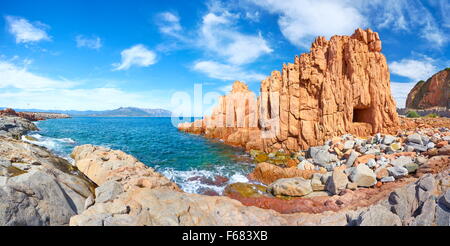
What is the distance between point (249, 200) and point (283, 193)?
3.16 meters

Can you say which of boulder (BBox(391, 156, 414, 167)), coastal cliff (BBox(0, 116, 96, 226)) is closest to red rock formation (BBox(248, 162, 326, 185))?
boulder (BBox(391, 156, 414, 167))

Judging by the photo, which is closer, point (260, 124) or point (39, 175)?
point (39, 175)

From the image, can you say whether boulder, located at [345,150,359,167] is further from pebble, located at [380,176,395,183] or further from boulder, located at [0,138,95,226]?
boulder, located at [0,138,95,226]

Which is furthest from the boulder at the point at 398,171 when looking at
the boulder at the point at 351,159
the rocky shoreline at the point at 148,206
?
the rocky shoreline at the point at 148,206

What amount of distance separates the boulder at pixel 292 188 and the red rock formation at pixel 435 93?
76.0 meters

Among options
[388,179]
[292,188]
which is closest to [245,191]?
[292,188]

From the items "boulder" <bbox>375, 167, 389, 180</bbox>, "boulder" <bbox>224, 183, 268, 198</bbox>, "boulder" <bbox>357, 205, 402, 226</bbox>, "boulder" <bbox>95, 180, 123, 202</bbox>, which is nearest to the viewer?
"boulder" <bbox>357, 205, 402, 226</bbox>

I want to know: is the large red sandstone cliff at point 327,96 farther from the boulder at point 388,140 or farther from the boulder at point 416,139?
the boulder at point 416,139

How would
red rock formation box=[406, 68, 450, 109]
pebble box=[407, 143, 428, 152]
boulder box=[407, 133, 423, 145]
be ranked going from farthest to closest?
1. red rock formation box=[406, 68, 450, 109]
2. boulder box=[407, 133, 423, 145]
3. pebble box=[407, 143, 428, 152]

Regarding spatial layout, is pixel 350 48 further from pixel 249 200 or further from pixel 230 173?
pixel 249 200

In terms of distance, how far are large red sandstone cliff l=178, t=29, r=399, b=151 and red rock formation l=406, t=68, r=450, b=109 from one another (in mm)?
55085

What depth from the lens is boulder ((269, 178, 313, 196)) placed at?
16141mm

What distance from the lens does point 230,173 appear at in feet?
79.6
